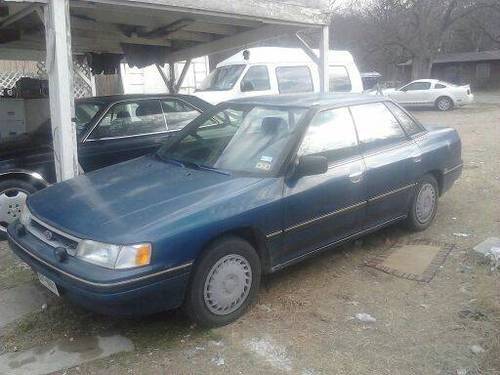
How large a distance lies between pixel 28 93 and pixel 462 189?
22.5ft

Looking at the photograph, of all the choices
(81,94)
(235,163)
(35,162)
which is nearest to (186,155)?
(235,163)

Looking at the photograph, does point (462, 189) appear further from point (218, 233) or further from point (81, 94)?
point (81, 94)

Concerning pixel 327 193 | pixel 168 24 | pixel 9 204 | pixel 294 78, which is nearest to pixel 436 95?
pixel 294 78

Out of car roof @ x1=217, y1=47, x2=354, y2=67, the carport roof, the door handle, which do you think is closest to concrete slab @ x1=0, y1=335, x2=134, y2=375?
the door handle

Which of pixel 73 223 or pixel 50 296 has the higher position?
pixel 73 223

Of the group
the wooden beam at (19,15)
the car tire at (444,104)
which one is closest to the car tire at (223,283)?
the wooden beam at (19,15)

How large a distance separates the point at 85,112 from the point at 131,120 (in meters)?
0.55

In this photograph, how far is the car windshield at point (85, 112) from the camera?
5.92 meters

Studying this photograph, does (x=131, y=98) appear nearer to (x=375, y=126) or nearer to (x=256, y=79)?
(x=375, y=126)

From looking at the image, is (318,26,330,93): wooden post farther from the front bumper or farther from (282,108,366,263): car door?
the front bumper

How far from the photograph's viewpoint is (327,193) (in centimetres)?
405

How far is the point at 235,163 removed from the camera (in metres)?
3.96

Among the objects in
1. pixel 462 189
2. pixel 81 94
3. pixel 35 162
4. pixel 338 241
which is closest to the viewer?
pixel 338 241

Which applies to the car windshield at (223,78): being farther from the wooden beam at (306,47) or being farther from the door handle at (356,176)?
the door handle at (356,176)
